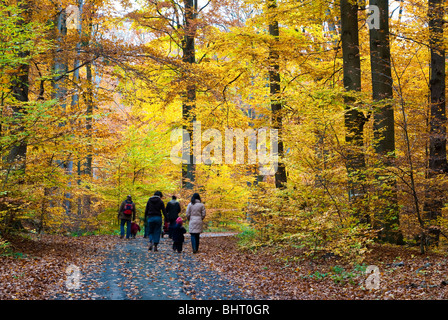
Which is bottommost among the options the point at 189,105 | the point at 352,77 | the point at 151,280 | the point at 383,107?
the point at 151,280

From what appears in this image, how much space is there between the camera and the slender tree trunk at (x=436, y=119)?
30.1ft

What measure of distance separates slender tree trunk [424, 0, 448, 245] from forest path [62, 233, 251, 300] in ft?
17.0

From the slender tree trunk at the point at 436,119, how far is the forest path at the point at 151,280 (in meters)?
5.18

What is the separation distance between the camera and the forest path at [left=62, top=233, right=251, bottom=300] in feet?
20.7

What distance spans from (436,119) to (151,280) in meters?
7.49

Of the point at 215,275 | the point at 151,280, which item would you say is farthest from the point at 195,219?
the point at 151,280

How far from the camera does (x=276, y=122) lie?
47.2 ft

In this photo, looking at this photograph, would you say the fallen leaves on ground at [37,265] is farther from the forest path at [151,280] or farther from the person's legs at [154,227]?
the person's legs at [154,227]

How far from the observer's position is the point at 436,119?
357 inches

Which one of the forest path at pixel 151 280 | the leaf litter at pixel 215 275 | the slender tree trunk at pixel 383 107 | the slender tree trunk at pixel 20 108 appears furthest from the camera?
the slender tree trunk at pixel 383 107

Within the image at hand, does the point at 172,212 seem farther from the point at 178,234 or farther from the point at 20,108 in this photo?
the point at 20,108

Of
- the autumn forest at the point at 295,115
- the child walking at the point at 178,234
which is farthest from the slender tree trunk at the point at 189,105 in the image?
the child walking at the point at 178,234

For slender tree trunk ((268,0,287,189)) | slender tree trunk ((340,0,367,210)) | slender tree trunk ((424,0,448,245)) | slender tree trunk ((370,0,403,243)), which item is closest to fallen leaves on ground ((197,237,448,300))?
slender tree trunk ((370,0,403,243))

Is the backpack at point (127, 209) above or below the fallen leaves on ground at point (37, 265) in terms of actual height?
above
